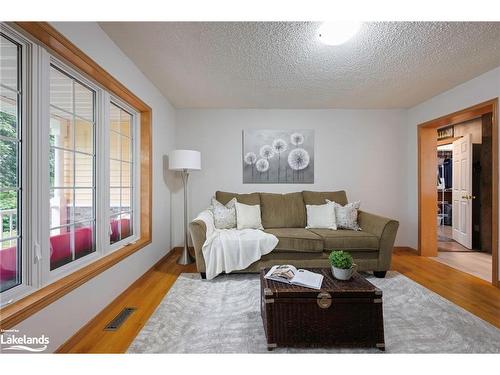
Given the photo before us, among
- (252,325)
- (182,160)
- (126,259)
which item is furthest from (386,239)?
(126,259)

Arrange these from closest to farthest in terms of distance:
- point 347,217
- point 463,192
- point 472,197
Result: point 347,217 → point 472,197 → point 463,192

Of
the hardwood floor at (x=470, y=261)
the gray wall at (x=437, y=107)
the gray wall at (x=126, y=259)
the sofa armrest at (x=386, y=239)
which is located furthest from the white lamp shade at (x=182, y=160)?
the hardwood floor at (x=470, y=261)

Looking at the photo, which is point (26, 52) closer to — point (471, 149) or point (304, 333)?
point (304, 333)

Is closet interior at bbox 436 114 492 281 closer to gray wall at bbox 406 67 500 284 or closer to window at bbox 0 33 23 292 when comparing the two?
gray wall at bbox 406 67 500 284

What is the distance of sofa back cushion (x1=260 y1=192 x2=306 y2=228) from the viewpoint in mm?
3625

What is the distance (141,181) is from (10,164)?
66.9 inches

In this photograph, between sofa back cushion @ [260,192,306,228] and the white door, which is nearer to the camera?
sofa back cushion @ [260,192,306,228]

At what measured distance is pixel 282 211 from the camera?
3.68 meters

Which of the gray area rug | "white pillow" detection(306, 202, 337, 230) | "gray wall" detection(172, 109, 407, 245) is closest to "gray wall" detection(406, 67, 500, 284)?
"gray wall" detection(172, 109, 407, 245)

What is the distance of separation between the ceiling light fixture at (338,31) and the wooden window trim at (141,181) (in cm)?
183

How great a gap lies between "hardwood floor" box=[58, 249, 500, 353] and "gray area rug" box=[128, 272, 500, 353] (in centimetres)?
11

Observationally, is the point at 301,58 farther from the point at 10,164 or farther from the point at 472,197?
the point at 472,197

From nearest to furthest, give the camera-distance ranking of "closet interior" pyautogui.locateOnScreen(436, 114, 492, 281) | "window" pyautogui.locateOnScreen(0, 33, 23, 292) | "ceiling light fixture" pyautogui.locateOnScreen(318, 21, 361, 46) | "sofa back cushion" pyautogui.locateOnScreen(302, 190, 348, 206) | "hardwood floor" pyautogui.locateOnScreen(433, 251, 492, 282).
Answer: "window" pyautogui.locateOnScreen(0, 33, 23, 292)
"ceiling light fixture" pyautogui.locateOnScreen(318, 21, 361, 46)
"hardwood floor" pyautogui.locateOnScreen(433, 251, 492, 282)
"sofa back cushion" pyautogui.locateOnScreen(302, 190, 348, 206)
"closet interior" pyautogui.locateOnScreen(436, 114, 492, 281)
